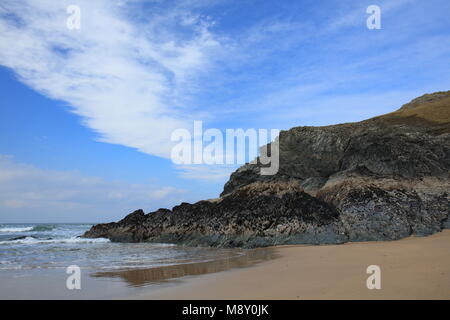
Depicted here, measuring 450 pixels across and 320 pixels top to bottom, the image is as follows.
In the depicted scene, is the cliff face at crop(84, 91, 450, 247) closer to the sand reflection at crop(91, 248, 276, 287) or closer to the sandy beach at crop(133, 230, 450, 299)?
the sandy beach at crop(133, 230, 450, 299)

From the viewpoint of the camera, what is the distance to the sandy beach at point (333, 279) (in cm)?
689

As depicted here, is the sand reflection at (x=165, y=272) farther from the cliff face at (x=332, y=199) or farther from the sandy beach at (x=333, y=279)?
the cliff face at (x=332, y=199)

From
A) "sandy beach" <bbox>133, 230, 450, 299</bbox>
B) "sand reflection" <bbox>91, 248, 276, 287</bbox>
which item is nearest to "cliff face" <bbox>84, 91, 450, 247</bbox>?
"sandy beach" <bbox>133, 230, 450, 299</bbox>

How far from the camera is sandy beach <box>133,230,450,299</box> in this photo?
6888mm

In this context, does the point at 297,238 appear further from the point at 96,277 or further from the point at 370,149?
the point at 96,277

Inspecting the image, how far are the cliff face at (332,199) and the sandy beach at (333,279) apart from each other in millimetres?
4860

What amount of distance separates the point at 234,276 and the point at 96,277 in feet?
13.5

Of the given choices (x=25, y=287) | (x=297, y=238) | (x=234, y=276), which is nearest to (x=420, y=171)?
(x=297, y=238)

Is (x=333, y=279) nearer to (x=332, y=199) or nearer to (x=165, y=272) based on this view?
(x=165, y=272)

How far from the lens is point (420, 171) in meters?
20.5

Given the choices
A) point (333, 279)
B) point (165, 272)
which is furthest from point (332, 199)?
point (333, 279)

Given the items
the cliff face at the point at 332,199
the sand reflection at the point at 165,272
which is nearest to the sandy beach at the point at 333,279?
the sand reflection at the point at 165,272

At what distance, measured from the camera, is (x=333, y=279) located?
8.33 metres

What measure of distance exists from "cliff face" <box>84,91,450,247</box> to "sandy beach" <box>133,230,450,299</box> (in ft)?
15.9
